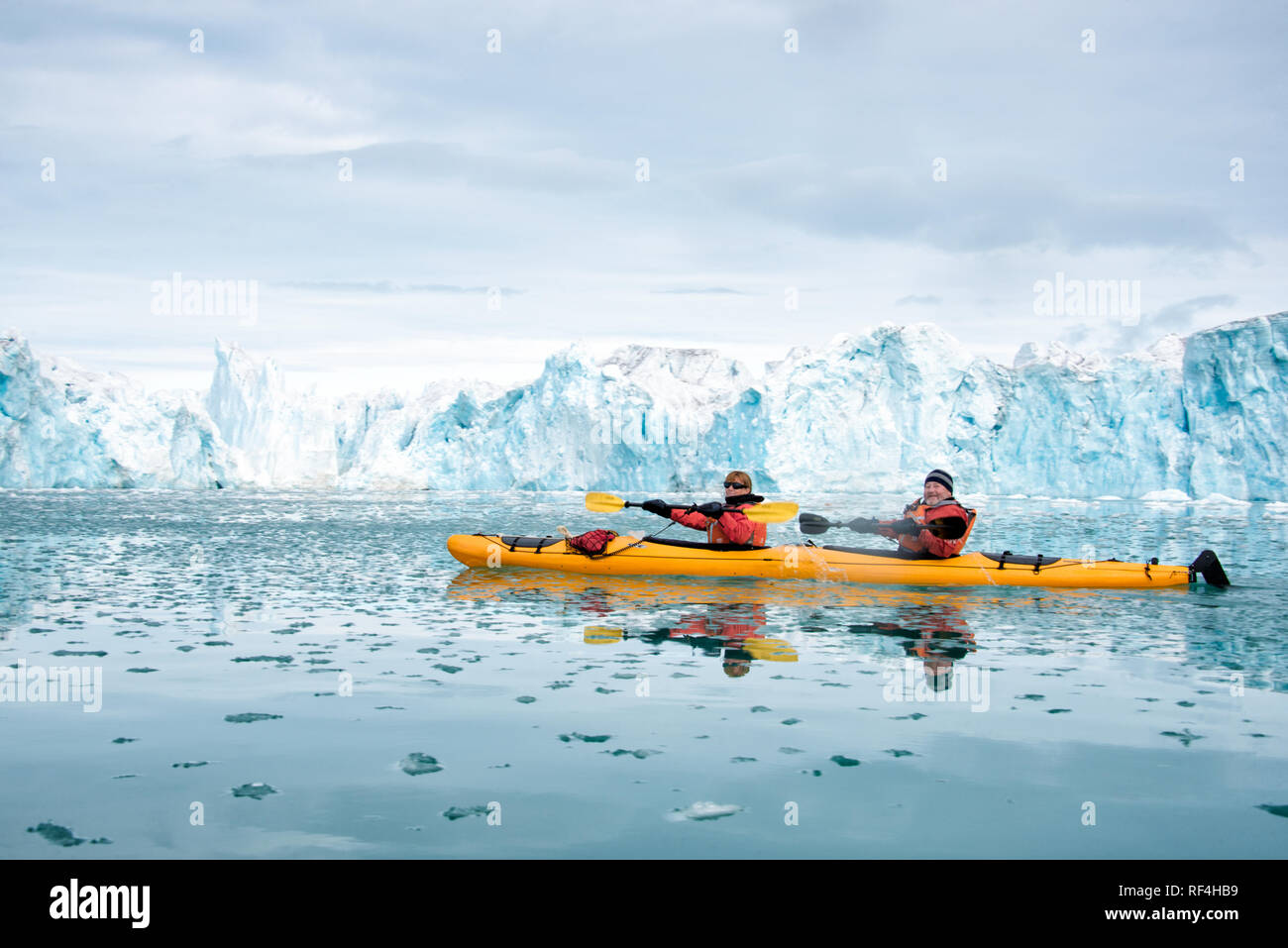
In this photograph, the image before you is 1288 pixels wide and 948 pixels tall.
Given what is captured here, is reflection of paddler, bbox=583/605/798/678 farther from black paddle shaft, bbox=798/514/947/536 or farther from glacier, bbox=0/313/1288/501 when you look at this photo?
glacier, bbox=0/313/1288/501

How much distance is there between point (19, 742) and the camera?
14.8 ft

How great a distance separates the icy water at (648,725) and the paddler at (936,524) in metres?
0.65

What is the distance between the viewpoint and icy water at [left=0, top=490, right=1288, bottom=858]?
346cm

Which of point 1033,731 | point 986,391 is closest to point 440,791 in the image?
point 1033,731

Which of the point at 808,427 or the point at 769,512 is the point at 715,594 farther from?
the point at 808,427

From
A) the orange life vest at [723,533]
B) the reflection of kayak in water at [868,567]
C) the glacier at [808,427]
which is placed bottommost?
the reflection of kayak in water at [868,567]

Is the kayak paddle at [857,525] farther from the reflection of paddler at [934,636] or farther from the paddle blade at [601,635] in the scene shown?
the paddle blade at [601,635]

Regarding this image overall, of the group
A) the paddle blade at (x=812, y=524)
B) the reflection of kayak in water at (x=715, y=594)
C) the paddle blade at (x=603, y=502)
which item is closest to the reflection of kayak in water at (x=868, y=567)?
the reflection of kayak in water at (x=715, y=594)

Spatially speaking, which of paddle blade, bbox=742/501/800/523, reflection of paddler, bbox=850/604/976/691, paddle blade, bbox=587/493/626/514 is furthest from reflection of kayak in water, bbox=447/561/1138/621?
paddle blade, bbox=587/493/626/514

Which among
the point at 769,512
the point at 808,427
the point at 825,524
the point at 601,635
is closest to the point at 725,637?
the point at 601,635

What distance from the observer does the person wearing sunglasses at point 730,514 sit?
34.8 ft
